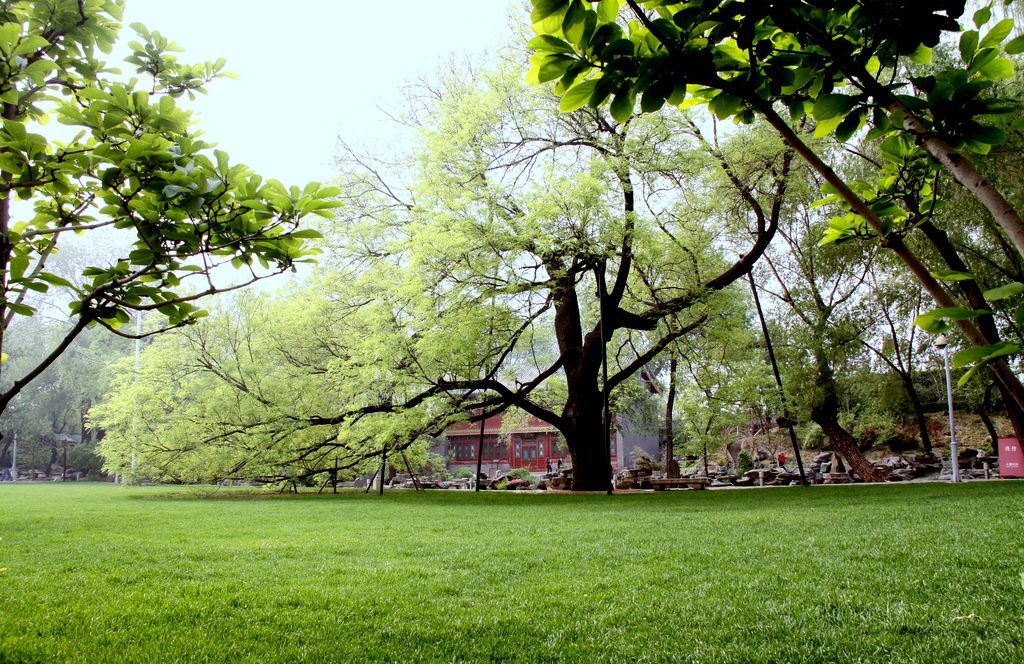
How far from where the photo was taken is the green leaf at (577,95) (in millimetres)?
1279

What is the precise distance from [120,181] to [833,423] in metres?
21.7

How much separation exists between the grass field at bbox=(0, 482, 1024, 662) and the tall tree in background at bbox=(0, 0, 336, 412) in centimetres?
192

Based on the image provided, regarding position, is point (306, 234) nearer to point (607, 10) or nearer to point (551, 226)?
point (607, 10)

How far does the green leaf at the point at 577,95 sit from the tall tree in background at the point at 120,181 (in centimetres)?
105

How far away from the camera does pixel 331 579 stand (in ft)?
15.9

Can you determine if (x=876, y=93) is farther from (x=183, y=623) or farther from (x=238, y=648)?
(x=183, y=623)

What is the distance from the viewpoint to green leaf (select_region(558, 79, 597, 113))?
4.20 ft

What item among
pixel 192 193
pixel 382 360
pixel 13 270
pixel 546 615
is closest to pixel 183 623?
pixel 546 615

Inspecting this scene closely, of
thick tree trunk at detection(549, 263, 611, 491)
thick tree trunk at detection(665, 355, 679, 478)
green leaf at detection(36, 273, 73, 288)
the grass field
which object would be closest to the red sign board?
thick tree trunk at detection(665, 355, 679, 478)

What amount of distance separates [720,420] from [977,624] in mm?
15732

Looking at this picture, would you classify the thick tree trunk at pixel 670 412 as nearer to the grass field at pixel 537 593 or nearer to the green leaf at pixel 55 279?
the grass field at pixel 537 593

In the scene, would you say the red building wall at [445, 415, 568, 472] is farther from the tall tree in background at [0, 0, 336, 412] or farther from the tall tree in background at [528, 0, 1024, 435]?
the tall tree in background at [528, 0, 1024, 435]

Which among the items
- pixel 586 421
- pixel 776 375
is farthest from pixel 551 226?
pixel 776 375

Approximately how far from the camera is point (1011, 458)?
17547 mm
